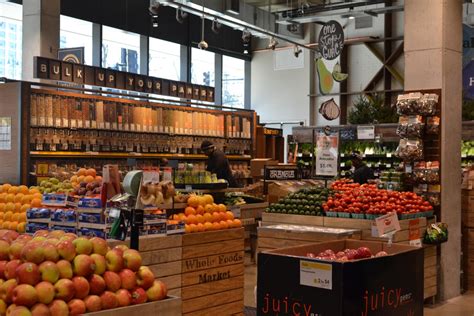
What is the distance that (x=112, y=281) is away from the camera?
303 centimetres

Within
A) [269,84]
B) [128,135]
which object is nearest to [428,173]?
[128,135]

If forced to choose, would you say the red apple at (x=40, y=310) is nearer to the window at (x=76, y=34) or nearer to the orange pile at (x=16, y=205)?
the orange pile at (x=16, y=205)

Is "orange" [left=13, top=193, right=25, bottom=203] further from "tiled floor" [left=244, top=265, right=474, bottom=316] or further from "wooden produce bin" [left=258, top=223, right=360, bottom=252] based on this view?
"tiled floor" [left=244, top=265, right=474, bottom=316]

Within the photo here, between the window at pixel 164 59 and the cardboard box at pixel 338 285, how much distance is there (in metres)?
14.6

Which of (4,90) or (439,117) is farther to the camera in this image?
(4,90)

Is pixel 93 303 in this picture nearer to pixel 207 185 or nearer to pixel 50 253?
pixel 50 253

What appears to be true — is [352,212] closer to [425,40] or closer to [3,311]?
[425,40]

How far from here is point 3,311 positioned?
279cm

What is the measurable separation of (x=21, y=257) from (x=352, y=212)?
15.8 ft

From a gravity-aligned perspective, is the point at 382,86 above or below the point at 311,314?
above

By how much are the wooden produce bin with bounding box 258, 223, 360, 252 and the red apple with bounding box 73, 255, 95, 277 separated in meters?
4.13

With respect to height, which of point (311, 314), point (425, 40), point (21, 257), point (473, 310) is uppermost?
point (425, 40)

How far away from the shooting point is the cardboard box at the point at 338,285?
3635 mm

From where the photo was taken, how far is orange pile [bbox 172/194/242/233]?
19.4 feet
